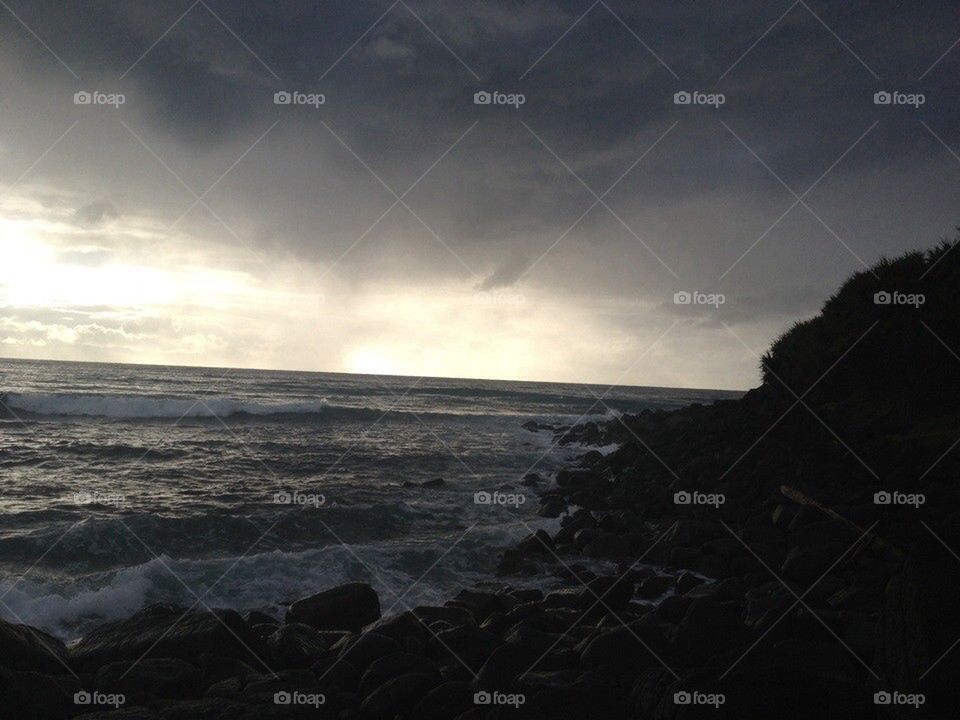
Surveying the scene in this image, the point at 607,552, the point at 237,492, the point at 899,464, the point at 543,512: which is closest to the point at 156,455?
the point at 237,492

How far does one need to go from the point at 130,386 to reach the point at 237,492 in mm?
44641

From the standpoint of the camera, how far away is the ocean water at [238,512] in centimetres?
1146

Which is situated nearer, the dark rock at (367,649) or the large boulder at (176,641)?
the dark rock at (367,649)

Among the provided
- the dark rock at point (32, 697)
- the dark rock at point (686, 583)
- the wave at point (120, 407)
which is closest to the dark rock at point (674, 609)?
the dark rock at point (686, 583)

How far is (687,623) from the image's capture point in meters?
7.13

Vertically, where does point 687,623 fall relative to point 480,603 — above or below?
below

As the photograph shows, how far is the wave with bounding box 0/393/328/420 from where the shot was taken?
41625mm

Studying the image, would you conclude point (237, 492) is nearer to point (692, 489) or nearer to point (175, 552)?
point (175, 552)

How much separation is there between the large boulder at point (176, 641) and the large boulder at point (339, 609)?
4.30 feet

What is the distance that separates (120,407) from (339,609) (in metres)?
40.7

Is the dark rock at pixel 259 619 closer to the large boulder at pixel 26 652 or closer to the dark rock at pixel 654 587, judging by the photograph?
the large boulder at pixel 26 652

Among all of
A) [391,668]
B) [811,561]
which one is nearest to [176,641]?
[391,668]

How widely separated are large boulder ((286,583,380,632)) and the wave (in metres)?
→ 36.5

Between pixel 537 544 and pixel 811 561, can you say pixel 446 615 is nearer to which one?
pixel 537 544
